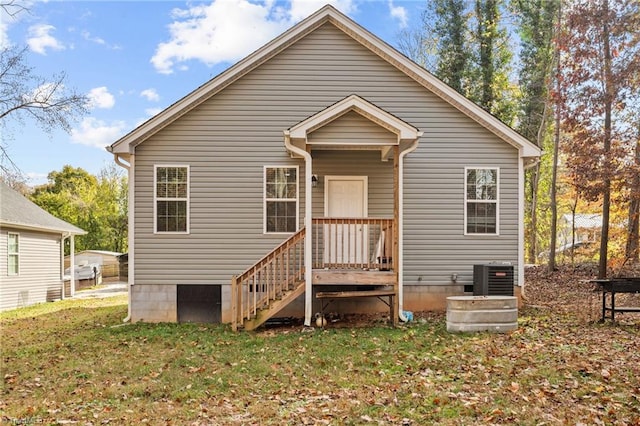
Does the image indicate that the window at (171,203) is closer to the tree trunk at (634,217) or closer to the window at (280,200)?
the window at (280,200)

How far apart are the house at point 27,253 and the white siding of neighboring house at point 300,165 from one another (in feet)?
25.5

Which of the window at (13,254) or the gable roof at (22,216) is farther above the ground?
the gable roof at (22,216)

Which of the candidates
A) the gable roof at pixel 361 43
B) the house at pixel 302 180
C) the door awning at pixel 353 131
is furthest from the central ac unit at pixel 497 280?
the door awning at pixel 353 131

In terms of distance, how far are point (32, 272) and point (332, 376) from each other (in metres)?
15.2

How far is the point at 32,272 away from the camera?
55.6 ft

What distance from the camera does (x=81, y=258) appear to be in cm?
2825

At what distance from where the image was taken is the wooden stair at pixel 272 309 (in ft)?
29.9

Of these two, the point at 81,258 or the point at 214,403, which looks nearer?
the point at 214,403

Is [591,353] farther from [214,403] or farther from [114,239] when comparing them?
[114,239]

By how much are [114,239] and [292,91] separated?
27.7m

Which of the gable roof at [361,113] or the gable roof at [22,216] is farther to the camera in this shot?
the gable roof at [22,216]

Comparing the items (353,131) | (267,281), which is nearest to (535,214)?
(353,131)

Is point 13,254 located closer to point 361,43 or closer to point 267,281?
point 267,281

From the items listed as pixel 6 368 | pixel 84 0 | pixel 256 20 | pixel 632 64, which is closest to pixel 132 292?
pixel 6 368
